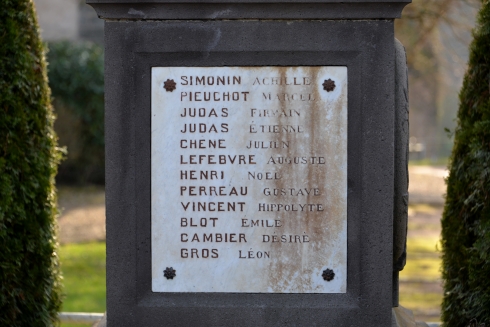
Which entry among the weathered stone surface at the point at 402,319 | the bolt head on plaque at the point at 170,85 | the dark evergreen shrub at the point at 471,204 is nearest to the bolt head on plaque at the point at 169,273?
the bolt head on plaque at the point at 170,85

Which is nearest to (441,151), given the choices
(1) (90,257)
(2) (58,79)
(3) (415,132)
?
(3) (415,132)

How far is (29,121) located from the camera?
3855 millimetres

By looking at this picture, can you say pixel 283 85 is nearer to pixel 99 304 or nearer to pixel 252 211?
pixel 252 211

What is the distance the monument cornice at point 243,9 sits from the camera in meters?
3.13

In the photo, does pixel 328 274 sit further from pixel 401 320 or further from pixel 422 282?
pixel 422 282

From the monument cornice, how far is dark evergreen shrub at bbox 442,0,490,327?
815mm

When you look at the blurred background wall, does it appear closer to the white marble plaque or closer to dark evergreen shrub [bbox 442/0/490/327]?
dark evergreen shrub [bbox 442/0/490/327]

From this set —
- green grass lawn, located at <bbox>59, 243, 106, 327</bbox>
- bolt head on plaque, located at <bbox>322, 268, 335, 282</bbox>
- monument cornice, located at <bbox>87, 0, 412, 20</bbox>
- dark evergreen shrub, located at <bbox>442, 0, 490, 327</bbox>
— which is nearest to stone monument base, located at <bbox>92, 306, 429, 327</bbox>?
dark evergreen shrub, located at <bbox>442, 0, 490, 327</bbox>

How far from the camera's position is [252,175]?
320cm

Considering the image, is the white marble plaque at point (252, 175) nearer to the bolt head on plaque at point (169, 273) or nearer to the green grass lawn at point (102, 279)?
the bolt head on plaque at point (169, 273)

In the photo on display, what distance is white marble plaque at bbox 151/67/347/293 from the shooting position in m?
3.19

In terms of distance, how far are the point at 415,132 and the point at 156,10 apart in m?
35.9

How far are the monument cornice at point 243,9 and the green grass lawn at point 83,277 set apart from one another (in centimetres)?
339

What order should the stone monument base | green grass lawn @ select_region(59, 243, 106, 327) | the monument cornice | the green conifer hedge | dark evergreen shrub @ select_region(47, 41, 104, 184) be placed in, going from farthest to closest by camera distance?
dark evergreen shrub @ select_region(47, 41, 104, 184) < green grass lawn @ select_region(59, 243, 106, 327) < the green conifer hedge < the stone monument base < the monument cornice
